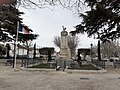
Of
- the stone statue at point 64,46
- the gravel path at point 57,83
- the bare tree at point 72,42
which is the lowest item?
the gravel path at point 57,83

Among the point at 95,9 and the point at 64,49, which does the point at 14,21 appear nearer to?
the point at 64,49

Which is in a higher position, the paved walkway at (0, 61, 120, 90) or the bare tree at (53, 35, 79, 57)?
the bare tree at (53, 35, 79, 57)

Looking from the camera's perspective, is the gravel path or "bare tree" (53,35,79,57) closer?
the gravel path

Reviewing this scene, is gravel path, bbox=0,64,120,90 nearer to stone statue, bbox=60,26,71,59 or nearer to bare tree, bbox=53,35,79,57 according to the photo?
stone statue, bbox=60,26,71,59

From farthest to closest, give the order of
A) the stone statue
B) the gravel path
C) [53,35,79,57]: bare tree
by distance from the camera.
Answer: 1. [53,35,79,57]: bare tree
2. the stone statue
3. the gravel path

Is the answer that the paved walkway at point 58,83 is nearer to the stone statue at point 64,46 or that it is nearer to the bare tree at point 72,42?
the stone statue at point 64,46

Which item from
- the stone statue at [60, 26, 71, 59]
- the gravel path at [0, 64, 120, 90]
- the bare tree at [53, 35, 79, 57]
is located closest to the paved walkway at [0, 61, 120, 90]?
the gravel path at [0, 64, 120, 90]

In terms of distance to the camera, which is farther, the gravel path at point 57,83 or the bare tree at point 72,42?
the bare tree at point 72,42

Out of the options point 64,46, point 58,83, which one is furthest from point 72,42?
point 58,83

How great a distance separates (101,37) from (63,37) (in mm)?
5072

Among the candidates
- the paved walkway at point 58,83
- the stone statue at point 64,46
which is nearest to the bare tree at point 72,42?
the stone statue at point 64,46

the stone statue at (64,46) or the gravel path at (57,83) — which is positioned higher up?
the stone statue at (64,46)

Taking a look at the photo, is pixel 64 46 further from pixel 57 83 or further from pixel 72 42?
pixel 72 42

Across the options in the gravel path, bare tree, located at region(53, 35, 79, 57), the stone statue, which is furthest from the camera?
bare tree, located at region(53, 35, 79, 57)
